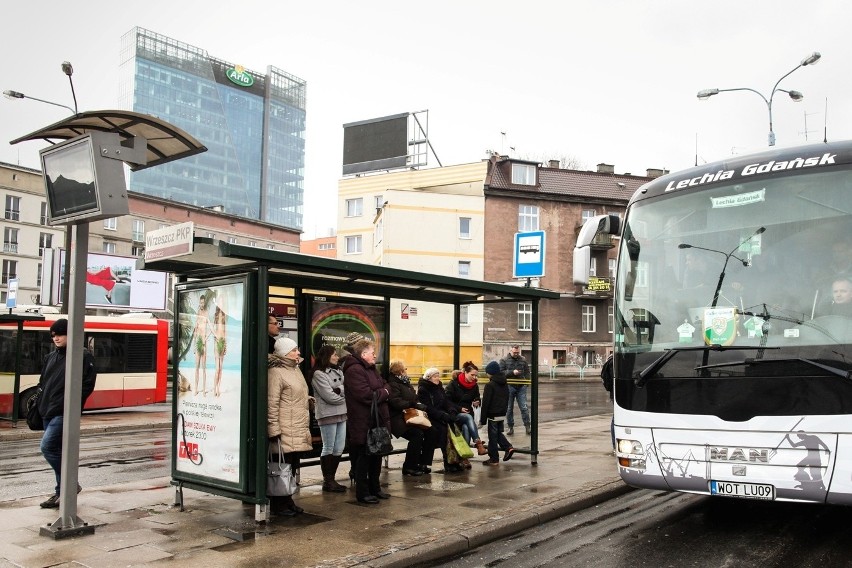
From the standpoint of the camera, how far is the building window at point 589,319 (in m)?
52.0

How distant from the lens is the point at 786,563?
20.9 feet

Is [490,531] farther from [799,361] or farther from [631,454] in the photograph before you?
[799,361]

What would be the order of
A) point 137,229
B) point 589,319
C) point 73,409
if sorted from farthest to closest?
point 137,229
point 589,319
point 73,409

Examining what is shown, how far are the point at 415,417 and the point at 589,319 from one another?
143 ft

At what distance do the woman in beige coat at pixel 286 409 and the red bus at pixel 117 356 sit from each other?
13493mm

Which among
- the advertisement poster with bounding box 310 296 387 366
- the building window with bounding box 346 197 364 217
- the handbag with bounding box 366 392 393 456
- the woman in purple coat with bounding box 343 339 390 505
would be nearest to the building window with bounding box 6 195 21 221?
the building window with bounding box 346 197 364 217

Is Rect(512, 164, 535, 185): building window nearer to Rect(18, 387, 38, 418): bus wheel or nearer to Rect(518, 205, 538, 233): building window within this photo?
Rect(518, 205, 538, 233): building window

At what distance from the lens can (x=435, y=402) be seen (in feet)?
35.7

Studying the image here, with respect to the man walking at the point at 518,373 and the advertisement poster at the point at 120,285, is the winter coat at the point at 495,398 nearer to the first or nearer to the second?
the man walking at the point at 518,373

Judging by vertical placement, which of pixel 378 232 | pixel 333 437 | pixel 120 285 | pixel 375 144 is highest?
pixel 375 144

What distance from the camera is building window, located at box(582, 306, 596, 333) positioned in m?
52.0

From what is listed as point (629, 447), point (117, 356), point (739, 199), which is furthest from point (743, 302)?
point (117, 356)

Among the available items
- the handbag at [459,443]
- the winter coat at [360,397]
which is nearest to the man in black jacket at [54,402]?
the winter coat at [360,397]

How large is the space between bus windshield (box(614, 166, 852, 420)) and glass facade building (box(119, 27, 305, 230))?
140271 millimetres
